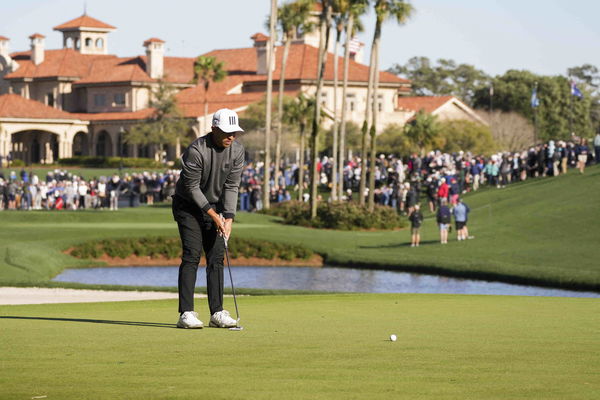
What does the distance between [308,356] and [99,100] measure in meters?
107

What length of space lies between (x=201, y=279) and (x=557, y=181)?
26.1m

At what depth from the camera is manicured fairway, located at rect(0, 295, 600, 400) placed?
6723 millimetres

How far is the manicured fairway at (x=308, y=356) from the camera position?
22.1 feet

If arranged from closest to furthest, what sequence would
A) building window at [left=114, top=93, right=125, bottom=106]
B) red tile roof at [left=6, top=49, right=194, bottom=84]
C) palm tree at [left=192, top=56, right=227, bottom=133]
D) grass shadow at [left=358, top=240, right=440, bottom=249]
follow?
grass shadow at [left=358, top=240, right=440, bottom=249], palm tree at [left=192, top=56, right=227, bottom=133], building window at [left=114, top=93, right=125, bottom=106], red tile roof at [left=6, top=49, right=194, bottom=84]

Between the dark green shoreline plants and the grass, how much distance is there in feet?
2.22

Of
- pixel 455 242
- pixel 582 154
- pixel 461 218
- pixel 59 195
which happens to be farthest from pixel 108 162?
pixel 461 218

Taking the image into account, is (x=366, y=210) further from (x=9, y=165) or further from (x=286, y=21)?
(x=9, y=165)

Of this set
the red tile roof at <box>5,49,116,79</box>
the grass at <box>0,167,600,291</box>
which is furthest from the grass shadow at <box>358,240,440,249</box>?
the red tile roof at <box>5,49,116,79</box>

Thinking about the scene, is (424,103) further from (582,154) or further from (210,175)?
(210,175)

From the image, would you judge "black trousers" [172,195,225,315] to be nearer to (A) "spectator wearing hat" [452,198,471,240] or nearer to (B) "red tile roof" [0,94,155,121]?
(A) "spectator wearing hat" [452,198,471,240]

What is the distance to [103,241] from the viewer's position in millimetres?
39906

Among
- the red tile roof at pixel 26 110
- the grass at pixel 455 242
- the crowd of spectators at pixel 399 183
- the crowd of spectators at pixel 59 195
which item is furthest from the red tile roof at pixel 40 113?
the grass at pixel 455 242

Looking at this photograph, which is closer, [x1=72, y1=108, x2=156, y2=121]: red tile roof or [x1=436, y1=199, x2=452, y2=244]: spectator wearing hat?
[x1=436, y1=199, x2=452, y2=244]: spectator wearing hat

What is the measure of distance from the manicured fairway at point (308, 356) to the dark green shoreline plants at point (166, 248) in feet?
89.3
